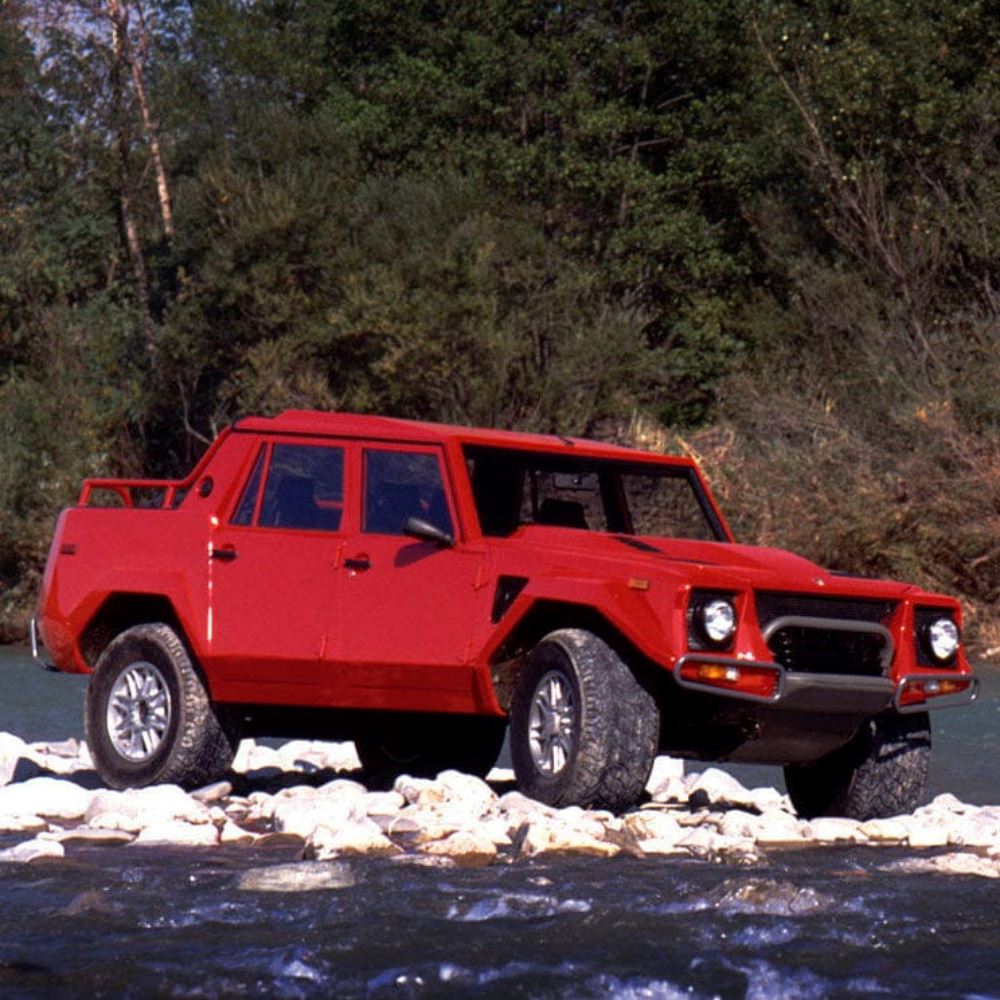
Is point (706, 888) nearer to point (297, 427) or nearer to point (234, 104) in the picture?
point (297, 427)

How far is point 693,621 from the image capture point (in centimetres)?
979

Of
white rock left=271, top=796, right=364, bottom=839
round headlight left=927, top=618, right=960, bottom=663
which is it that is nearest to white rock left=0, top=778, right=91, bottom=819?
white rock left=271, top=796, right=364, bottom=839

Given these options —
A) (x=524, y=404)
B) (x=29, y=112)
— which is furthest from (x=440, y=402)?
(x=29, y=112)

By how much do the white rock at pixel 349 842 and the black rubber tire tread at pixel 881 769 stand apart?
2467 millimetres

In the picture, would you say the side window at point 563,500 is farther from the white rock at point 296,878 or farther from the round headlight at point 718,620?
the white rock at point 296,878

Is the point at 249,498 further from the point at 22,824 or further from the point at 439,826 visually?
the point at 439,826

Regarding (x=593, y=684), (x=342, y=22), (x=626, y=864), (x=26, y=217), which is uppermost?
(x=342, y=22)

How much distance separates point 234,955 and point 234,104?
115ft

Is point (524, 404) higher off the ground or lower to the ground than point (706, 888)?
higher

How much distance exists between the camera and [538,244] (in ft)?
117

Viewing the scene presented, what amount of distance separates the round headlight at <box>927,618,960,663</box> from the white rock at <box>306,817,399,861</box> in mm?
2658

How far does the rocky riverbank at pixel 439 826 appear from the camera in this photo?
30.5 ft

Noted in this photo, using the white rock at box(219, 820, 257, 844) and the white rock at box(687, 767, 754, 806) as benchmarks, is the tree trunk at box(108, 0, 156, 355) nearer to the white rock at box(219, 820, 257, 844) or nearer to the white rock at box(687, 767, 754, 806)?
the white rock at box(687, 767, 754, 806)

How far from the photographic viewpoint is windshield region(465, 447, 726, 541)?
1090 centimetres
